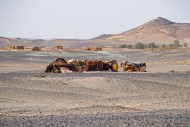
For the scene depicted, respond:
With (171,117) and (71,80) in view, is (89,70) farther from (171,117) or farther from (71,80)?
(171,117)

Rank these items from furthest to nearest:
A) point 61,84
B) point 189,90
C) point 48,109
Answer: point 61,84, point 189,90, point 48,109

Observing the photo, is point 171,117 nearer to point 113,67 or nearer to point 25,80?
point 25,80

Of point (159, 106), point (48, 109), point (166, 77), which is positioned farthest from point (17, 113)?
point (166, 77)

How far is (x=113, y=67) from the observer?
48094 millimetres

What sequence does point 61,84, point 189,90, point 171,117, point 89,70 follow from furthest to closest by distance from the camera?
1. point 89,70
2. point 61,84
3. point 189,90
4. point 171,117

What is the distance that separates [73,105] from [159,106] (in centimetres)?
375

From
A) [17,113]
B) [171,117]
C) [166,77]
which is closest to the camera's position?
[171,117]

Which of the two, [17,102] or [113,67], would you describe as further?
[113,67]

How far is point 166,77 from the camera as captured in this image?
38062 millimetres

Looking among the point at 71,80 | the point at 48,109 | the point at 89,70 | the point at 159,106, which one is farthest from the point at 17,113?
the point at 89,70

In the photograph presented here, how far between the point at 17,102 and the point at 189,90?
10.6 meters

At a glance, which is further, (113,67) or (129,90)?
(113,67)

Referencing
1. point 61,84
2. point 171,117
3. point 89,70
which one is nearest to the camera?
point 171,117

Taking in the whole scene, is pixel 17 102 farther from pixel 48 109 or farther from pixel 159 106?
pixel 159 106
